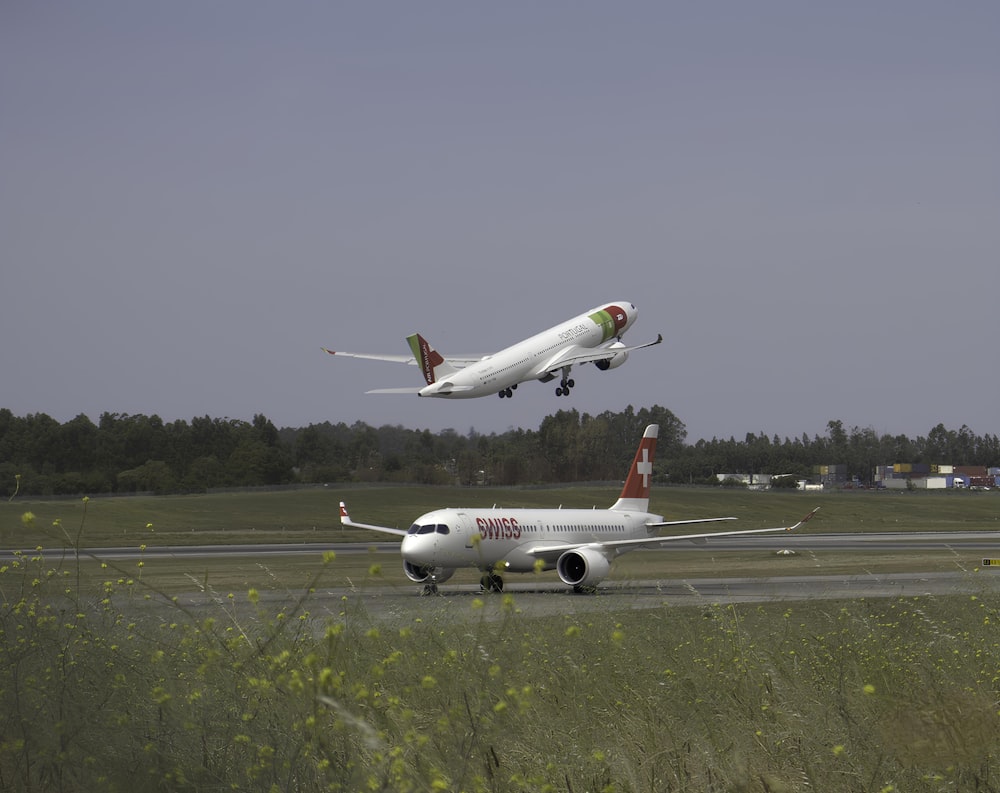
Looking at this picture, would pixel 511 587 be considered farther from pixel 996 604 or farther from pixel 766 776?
pixel 766 776

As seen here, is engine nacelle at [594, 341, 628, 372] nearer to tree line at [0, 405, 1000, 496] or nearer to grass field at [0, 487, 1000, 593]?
grass field at [0, 487, 1000, 593]

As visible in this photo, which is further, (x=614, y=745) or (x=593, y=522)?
(x=593, y=522)

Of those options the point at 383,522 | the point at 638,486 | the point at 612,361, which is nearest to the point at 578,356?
the point at 612,361

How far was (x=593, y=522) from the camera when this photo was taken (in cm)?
4569

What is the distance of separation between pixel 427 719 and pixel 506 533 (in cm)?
2917

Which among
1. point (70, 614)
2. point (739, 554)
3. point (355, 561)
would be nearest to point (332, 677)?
point (70, 614)

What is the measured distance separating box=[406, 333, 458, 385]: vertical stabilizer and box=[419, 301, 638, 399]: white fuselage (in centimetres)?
67

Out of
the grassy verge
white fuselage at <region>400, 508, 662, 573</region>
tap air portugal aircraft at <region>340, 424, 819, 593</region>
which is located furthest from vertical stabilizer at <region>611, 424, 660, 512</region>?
the grassy verge

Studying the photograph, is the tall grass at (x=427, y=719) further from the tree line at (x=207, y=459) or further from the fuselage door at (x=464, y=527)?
the tree line at (x=207, y=459)

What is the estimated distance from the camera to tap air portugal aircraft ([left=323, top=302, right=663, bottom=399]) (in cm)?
5841

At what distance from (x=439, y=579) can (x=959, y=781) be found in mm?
31233

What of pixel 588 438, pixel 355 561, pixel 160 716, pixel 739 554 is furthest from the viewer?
pixel 588 438

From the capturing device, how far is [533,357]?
61531mm

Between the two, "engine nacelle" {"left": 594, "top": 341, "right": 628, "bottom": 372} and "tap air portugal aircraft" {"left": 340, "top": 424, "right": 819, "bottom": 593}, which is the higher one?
"engine nacelle" {"left": 594, "top": 341, "right": 628, "bottom": 372}
